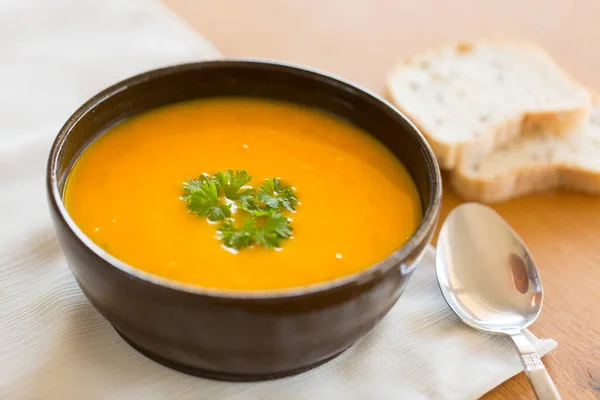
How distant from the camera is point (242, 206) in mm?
1466

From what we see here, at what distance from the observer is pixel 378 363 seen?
4.61ft

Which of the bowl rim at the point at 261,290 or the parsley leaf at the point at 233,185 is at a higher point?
the bowl rim at the point at 261,290

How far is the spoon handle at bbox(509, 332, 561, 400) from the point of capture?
52.9 inches

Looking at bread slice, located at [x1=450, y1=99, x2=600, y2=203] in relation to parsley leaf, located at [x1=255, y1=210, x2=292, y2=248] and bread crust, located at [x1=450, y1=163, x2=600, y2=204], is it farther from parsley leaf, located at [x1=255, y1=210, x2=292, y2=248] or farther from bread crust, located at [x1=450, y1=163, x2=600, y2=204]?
parsley leaf, located at [x1=255, y1=210, x2=292, y2=248]

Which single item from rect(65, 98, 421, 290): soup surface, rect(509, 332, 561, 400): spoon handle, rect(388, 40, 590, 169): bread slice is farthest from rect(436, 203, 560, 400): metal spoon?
rect(388, 40, 590, 169): bread slice

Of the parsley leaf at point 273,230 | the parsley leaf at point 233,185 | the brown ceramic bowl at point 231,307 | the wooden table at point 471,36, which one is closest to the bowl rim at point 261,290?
the brown ceramic bowl at point 231,307

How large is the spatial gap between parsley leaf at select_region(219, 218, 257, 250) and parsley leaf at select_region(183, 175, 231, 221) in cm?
4

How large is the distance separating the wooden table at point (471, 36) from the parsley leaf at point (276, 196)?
538 mm

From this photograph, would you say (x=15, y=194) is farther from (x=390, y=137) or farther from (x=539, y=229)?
(x=539, y=229)

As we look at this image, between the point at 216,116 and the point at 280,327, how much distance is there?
740 millimetres

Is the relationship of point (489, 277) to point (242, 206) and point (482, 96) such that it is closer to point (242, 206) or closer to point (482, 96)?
point (242, 206)

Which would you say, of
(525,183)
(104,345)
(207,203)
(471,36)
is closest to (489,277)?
(525,183)

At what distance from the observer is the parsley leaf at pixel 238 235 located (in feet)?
4.48

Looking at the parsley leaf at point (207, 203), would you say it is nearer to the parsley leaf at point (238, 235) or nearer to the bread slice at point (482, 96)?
the parsley leaf at point (238, 235)
